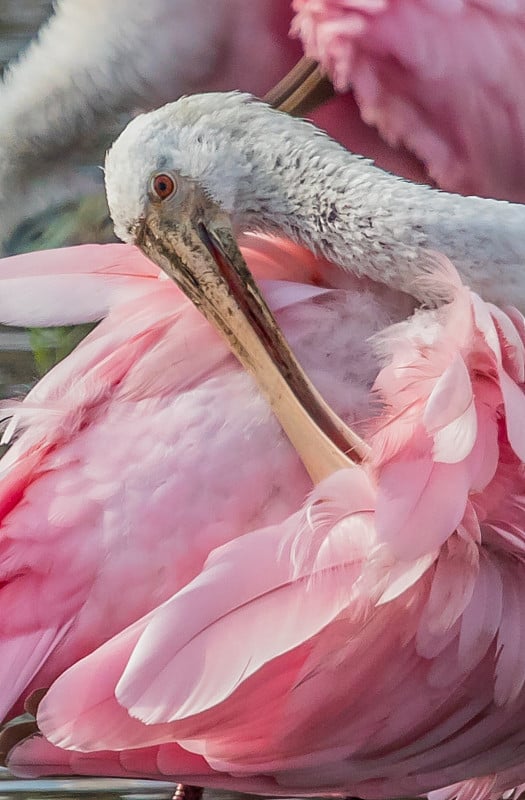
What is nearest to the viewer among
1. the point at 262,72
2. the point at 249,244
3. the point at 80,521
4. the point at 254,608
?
the point at 254,608

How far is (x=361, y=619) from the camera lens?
2230 millimetres

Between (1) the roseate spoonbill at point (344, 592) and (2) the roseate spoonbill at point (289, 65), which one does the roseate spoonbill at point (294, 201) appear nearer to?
(1) the roseate spoonbill at point (344, 592)

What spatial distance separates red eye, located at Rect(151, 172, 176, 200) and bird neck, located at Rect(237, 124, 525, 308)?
126 millimetres

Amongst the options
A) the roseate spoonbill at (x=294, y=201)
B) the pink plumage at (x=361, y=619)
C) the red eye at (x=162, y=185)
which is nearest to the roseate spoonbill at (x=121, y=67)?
the roseate spoonbill at (x=294, y=201)

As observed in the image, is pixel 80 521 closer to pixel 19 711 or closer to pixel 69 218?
pixel 19 711

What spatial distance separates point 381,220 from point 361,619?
0.61 m

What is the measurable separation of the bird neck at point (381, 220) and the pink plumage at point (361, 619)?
80mm

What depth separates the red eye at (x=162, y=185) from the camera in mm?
2506

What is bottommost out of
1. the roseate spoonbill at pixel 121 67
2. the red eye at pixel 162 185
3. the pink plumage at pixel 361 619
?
the pink plumage at pixel 361 619

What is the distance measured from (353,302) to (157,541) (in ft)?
1.47

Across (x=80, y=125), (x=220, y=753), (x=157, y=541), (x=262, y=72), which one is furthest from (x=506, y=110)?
(x=220, y=753)

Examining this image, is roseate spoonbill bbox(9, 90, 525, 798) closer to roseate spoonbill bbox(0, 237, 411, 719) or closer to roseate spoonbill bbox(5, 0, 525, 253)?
roseate spoonbill bbox(0, 237, 411, 719)

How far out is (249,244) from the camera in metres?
2.66

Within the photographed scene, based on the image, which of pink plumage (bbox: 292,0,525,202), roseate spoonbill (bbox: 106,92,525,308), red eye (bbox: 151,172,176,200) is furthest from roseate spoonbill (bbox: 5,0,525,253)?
red eye (bbox: 151,172,176,200)
